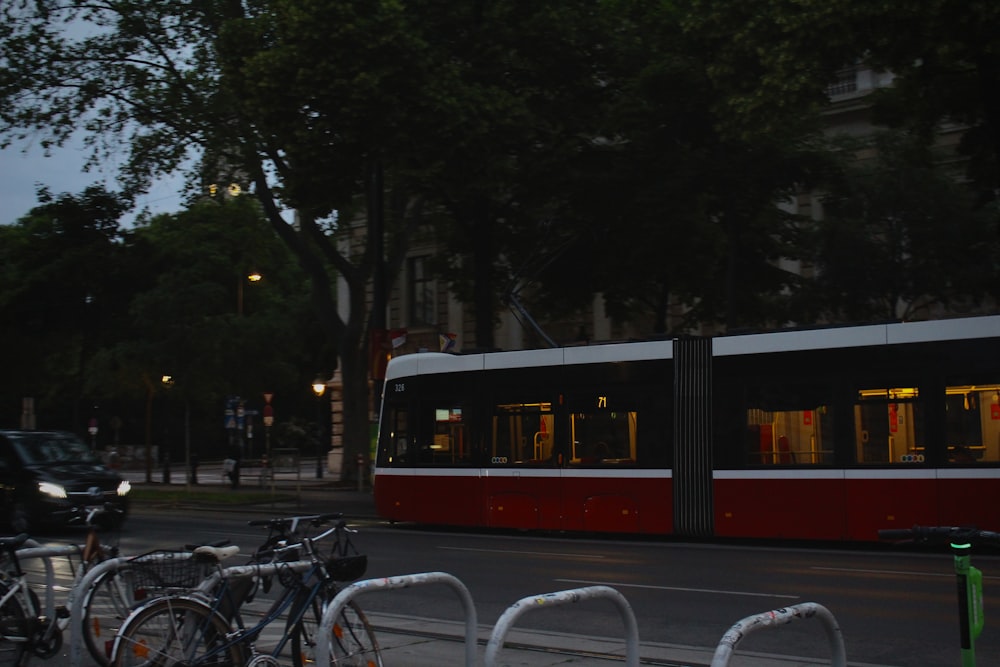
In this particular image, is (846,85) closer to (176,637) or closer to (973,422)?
(973,422)

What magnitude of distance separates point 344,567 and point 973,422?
461 inches

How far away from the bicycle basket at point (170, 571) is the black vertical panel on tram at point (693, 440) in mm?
12121

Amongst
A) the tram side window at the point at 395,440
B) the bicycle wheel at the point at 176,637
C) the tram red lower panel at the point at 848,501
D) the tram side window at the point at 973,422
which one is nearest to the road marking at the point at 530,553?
the tram red lower panel at the point at 848,501

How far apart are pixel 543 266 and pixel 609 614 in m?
16.6

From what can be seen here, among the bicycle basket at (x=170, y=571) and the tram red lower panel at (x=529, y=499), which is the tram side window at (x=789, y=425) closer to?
the tram red lower panel at (x=529, y=499)

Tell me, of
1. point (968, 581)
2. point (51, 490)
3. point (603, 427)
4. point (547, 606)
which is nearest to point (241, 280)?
point (51, 490)

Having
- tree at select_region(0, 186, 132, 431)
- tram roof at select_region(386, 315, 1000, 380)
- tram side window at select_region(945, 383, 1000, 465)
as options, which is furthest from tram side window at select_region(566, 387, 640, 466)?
tree at select_region(0, 186, 132, 431)

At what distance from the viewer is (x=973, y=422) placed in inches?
624

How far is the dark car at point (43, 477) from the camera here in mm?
19781

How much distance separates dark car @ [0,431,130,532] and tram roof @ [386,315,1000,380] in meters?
5.58

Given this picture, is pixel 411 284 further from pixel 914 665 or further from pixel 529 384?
pixel 914 665

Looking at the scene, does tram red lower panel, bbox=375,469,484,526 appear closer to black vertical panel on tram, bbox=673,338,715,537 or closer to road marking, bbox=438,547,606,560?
road marking, bbox=438,547,606,560

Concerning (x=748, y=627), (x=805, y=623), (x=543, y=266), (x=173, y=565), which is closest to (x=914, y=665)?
(x=805, y=623)

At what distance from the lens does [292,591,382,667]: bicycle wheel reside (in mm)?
6434
